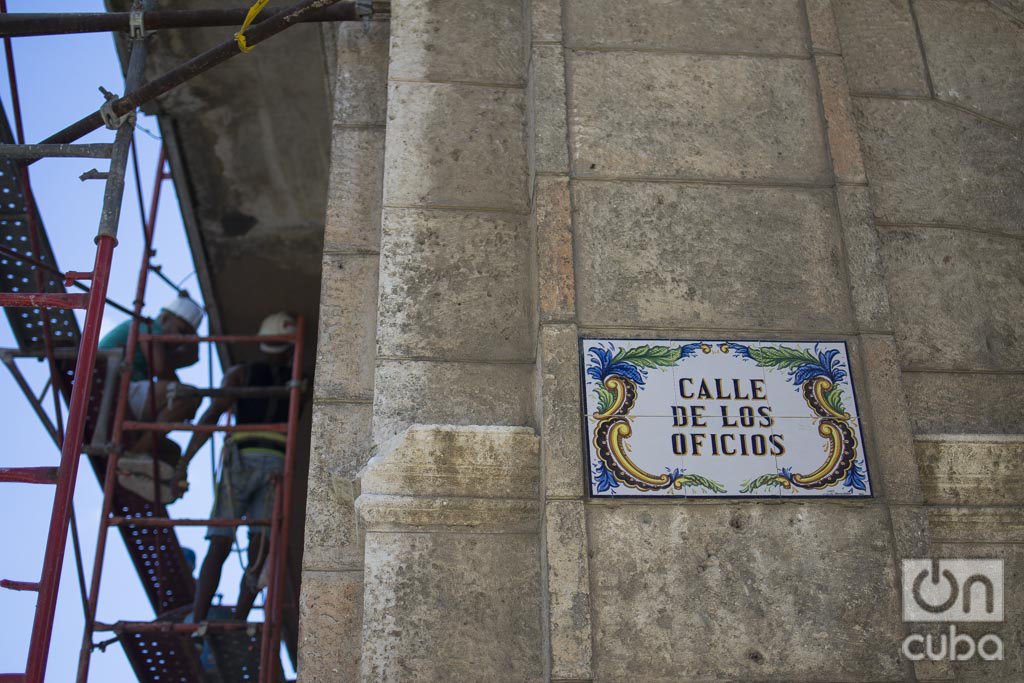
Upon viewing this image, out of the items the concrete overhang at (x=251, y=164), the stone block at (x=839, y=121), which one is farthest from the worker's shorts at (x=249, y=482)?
the stone block at (x=839, y=121)

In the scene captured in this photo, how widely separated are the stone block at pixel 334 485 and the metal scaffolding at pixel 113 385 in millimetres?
1309

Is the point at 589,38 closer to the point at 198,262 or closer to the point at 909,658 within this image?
the point at 909,658

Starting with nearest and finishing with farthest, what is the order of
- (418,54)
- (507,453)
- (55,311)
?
(507,453) < (418,54) < (55,311)

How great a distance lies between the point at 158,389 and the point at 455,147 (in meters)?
5.18

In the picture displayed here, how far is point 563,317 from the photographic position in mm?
4953

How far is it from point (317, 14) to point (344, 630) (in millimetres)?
3477

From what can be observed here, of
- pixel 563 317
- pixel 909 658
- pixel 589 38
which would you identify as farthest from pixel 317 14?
pixel 909 658

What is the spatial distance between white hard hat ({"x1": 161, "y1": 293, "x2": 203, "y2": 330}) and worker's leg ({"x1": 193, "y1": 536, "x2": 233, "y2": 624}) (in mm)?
2246

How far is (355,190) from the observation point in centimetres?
604

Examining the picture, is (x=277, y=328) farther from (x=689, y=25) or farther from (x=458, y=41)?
(x=689, y=25)

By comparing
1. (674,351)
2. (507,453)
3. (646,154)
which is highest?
(646,154)

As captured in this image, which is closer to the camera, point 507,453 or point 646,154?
point 507,453

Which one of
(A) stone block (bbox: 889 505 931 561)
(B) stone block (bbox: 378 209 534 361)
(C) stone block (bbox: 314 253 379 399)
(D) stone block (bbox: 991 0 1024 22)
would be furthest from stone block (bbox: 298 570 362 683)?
(D) stone block (bbox: 991 0 1024 22)

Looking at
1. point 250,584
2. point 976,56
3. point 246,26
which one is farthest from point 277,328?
point 976,56
